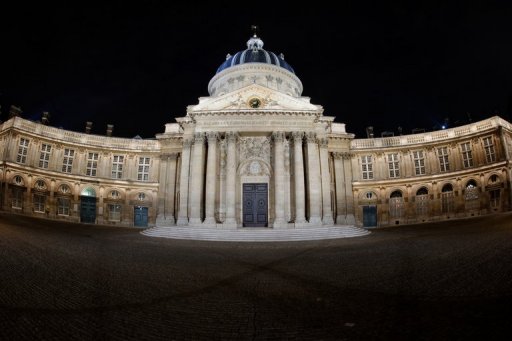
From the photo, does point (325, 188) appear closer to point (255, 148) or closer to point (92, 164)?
point (255, 148)

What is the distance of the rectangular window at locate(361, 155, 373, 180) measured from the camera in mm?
34531

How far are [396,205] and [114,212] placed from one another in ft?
104

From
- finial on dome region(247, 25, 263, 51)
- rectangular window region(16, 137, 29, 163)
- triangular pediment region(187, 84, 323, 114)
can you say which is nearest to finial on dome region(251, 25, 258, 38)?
finial on dome region(247, 25, 263, 51)

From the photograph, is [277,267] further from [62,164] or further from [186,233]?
[62,164]

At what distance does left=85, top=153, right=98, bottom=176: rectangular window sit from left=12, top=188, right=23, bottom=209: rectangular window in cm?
631

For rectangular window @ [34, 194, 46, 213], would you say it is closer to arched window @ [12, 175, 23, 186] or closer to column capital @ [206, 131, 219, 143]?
arched window @ [12, 175, 23, 186]

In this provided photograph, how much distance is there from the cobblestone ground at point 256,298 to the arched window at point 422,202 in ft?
83.4

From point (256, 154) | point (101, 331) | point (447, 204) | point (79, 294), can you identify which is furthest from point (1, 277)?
point (447, 204)

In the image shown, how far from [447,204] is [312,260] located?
28038mm

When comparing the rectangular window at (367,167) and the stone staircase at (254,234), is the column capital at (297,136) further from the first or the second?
the rectangular window at (367,167)

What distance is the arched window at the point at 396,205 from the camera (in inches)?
1310

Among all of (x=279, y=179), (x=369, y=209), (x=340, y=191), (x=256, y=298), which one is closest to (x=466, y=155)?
(x=369, y=209)

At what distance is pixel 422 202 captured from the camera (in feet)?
107

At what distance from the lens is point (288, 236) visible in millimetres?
20438
